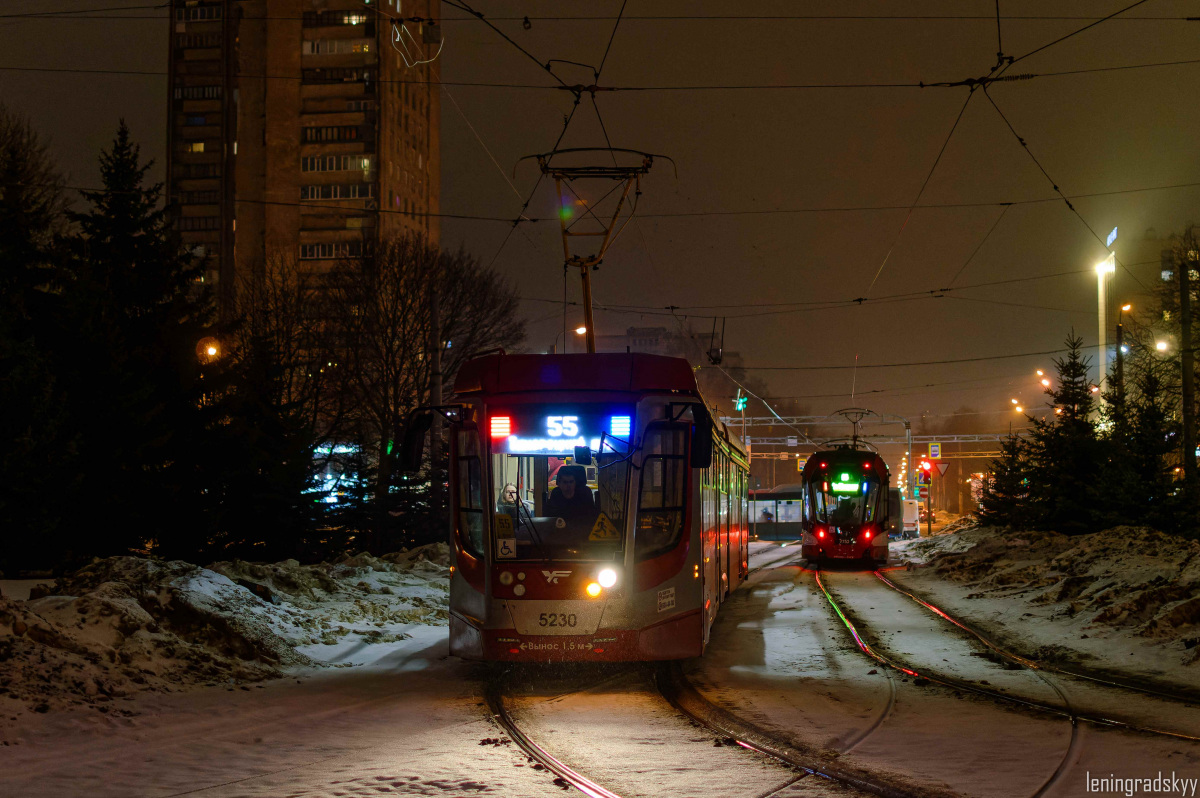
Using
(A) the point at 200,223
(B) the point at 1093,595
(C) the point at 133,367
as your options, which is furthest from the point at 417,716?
(A) the point at 200,223

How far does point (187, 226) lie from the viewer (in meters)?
93.7

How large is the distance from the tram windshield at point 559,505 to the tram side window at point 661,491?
7.7 inches

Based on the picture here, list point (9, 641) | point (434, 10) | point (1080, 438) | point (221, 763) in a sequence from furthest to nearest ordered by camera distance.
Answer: point (434, 10) < point (1080, 438) < point (9, 641) < point (221, 763)

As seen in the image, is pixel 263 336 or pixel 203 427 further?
pixel 263 336

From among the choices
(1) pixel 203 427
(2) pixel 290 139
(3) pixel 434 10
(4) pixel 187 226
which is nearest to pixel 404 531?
(1) pixel 203 427

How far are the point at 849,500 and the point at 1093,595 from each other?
1401cm

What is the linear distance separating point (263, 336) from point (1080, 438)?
19.9 metres

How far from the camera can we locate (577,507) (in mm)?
9906

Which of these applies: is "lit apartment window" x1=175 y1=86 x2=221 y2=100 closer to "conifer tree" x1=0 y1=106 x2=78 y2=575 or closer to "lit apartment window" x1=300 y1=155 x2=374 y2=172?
"lit apartment window" x1=300 y1=155 x2=374 y2=172

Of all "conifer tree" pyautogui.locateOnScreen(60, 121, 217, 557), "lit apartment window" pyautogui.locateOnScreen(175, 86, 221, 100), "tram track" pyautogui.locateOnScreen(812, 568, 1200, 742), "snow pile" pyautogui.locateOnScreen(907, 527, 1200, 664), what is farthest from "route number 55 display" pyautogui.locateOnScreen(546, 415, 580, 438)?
"lit apartment window" pyautogui.locateOnScreen(175, 86, 221, 100)

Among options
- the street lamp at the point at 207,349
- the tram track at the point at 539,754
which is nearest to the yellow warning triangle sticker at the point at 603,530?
the tram track at the point at 539,754

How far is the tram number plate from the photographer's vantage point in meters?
9.52

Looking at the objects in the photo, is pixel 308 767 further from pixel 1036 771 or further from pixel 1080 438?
pixel 1080 438

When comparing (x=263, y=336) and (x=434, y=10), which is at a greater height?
(x=434, y=10)
